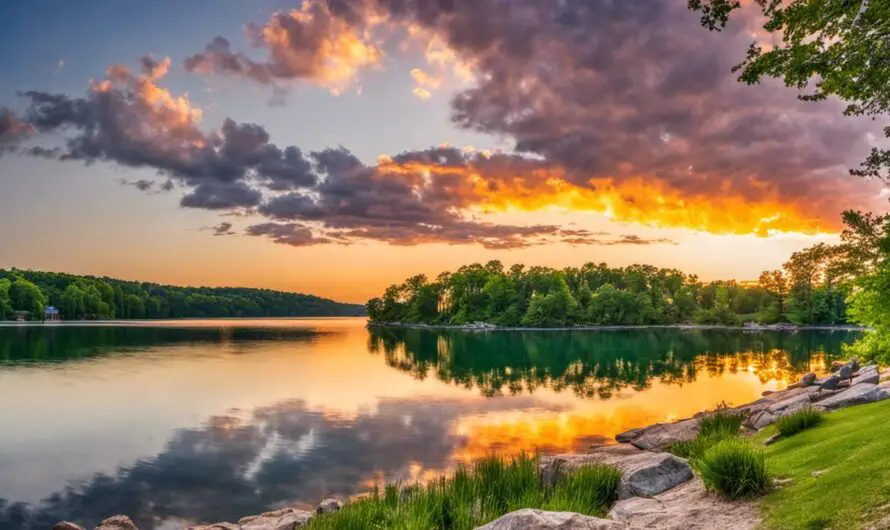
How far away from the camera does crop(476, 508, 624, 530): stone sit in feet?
23.9

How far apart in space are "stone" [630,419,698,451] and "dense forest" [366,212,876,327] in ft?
388

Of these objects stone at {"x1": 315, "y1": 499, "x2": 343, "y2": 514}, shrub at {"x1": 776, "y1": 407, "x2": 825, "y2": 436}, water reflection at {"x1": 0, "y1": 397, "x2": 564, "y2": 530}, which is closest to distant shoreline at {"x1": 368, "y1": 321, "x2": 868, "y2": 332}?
water reflection at {"x1": 0, "y1": 397, "x2": 564, "y2": 530}

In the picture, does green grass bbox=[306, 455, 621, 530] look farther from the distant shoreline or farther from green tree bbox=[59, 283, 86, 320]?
green tree bbox=[59, 283, 86, 320]

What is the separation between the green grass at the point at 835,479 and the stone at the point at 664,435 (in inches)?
335

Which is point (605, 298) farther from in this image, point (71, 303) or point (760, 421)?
point (71, 303)

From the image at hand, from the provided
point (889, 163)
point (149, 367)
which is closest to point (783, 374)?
point (889, 163)

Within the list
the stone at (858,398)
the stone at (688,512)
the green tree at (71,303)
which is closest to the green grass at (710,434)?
the stone at (858,398)

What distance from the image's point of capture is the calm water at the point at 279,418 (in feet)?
58.6

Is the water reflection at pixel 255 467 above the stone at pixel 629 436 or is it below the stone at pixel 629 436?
below

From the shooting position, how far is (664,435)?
2161 centimetres

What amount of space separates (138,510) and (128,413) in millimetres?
16874

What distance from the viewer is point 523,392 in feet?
123

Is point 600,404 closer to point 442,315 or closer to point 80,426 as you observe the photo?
point 80,426

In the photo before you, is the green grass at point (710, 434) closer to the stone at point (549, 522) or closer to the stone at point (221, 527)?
the stone at point (549, 522)
